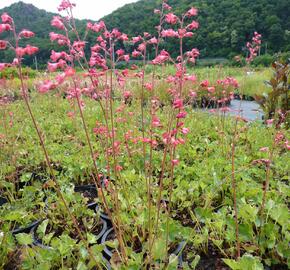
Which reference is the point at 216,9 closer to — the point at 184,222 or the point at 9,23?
the point at 184,222

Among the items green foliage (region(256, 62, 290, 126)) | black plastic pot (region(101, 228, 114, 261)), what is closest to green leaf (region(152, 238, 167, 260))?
black plastic pot (region(101, 228, 114, 261))

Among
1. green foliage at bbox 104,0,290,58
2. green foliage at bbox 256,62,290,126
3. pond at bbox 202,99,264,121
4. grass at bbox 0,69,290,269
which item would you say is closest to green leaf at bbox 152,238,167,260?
grass at bbox 0,69,290,269

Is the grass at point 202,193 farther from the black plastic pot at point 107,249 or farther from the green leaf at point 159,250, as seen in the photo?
the black plastic pot at point 107,249

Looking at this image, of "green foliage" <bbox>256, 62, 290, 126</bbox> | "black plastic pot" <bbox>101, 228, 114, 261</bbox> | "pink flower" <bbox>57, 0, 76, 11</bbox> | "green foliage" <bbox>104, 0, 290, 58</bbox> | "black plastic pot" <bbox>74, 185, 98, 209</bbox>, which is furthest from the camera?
"green foliage" <bbox>104, 0, 290, 58</bbox>

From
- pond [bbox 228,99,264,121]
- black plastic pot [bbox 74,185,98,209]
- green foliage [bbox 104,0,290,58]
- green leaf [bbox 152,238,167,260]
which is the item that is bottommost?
pond [bbox 228,99,264,121]

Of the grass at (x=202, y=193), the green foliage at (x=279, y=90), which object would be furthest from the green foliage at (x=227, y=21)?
the grass at (x=202, y=193)

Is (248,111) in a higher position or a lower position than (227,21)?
lower

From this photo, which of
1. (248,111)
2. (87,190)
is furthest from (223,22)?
(87,190)

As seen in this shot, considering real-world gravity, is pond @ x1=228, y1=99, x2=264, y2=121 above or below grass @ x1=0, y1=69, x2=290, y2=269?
below

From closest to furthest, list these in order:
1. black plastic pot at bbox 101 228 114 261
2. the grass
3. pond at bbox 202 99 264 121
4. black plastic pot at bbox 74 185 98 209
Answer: the grass
black plastic pot at bbox 101 228 114 261
black plastic pot at bbox 74 185 98 209
pond at bbox 202 99 264 121

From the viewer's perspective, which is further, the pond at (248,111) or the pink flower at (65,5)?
the pond at (248,111)

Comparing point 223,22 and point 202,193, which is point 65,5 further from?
point 223,22

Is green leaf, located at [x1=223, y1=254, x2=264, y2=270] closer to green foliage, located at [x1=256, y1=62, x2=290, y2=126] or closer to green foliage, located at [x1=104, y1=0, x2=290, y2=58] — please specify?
green foliage, located at [x1=256, y1=62, x2=290, y2=126]

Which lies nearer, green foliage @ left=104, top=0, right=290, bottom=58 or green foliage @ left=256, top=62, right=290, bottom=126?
green foliage @ left=256, top=62, right=290, bottom=126
